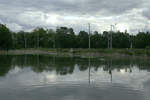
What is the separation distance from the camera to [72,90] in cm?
946

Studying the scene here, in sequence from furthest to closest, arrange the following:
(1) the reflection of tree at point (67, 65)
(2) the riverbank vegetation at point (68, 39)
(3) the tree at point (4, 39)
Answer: (2) the riverbank vegetation at point (68, 39), (3) the tree at point (4, 39), (1) the reflection of tree at point (67, 65)

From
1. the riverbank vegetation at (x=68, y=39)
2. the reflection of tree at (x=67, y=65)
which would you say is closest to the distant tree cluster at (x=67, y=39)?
the riverbank vegetation at (x=68, y=39)

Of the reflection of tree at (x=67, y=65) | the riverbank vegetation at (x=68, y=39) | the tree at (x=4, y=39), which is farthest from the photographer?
the riverbank vegetation at (x=68, y=39)

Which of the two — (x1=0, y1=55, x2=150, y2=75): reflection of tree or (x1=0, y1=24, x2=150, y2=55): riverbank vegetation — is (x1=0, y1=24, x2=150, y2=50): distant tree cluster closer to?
(x1=0, y1=24, x2=150, y2=55): riverbank vegetation

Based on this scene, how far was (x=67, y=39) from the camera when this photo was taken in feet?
284

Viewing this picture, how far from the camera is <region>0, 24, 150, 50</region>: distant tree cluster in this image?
74125 mm

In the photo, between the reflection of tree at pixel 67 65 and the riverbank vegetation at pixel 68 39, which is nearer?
the reflection of tree at pixel 67 65

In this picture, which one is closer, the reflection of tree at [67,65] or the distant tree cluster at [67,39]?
the reflection of tree at [67,65]

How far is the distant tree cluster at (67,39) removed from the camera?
7412cm

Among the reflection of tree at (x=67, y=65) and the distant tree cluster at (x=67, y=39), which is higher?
the distant tree cluster at (x=67, y=39)

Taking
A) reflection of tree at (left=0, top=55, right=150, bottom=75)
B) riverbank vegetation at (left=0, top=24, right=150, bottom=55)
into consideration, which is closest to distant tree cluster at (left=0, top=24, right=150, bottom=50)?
riverbank vegetation at (left=0, top=24, right=150, bottom=55)

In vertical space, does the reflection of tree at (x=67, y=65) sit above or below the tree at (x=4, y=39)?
below

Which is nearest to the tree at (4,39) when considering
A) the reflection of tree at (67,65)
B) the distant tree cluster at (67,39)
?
the distant tree cluster at (67,39)

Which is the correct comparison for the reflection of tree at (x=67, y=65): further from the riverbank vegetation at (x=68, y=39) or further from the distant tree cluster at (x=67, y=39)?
the distant tree cluster at (x=67, y=39)
